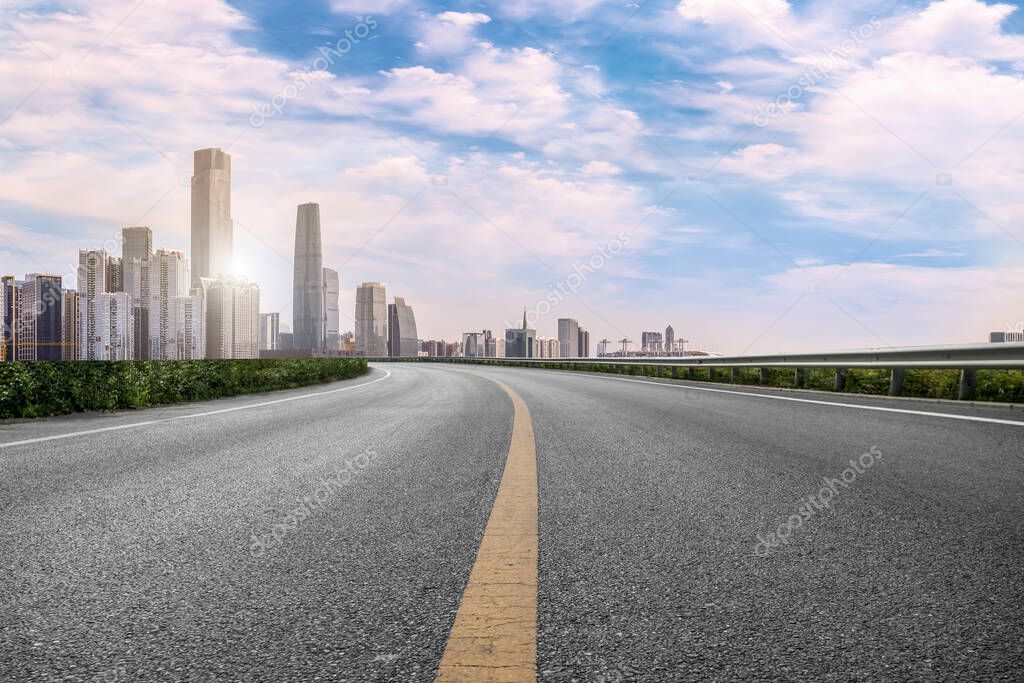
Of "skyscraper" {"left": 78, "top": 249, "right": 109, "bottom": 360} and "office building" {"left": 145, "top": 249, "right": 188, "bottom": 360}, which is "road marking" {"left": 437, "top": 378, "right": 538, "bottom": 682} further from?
"office building" {"left": 145, "top": 249, "right": 188, "bottom": 360}

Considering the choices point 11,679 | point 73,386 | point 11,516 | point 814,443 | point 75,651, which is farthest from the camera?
point 73,386

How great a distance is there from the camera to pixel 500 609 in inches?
79.5

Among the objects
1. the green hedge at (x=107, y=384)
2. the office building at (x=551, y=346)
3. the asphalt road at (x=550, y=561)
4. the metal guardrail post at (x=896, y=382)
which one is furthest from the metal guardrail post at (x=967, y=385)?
the office building at (x=551, y=346)

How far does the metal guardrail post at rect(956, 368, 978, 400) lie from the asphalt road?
209 inches

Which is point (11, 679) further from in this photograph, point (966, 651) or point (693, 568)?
point (966, 651)

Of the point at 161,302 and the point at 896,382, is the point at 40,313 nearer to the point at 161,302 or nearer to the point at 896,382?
the point at 161,302

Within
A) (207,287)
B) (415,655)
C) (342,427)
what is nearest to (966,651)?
(415,655)

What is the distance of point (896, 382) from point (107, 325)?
2303 centimetres

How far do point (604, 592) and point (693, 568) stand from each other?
0.44 metres

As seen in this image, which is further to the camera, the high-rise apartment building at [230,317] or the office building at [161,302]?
the high-rise apartment building at [230,317]

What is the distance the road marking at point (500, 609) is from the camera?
1.65 m

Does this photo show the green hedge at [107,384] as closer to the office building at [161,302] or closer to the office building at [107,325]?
the office building at [107,325]

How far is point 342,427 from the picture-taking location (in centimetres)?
752

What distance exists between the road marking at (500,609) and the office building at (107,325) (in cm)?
1826
